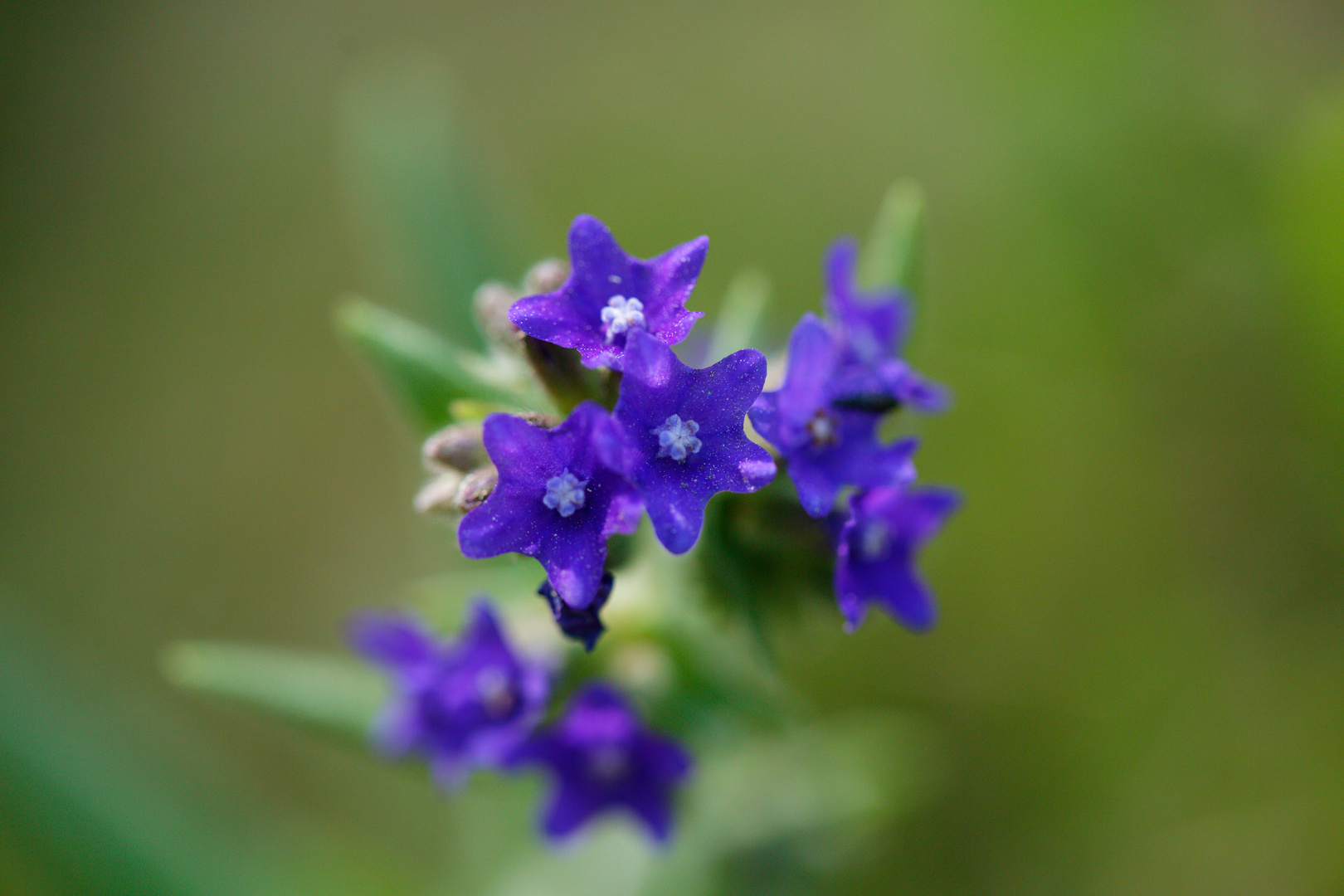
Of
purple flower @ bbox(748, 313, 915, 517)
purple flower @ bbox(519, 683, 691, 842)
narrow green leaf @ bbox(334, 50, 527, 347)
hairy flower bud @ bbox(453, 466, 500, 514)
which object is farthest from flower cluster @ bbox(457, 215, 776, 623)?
narrow green leaf @ bbox(334, 50, 527, 347)

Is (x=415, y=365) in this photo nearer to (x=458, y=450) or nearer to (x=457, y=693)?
(x=458, y=450)

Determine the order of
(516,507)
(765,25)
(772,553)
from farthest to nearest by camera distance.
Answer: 1. (765,25)
2. (772,553)
3. (516,507)

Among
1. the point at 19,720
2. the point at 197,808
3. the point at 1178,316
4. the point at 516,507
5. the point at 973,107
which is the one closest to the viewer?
the point at 516,507

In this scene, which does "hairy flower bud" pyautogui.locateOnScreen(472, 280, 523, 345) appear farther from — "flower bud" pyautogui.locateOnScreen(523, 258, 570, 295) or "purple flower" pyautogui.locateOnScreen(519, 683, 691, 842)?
"purple flower" pyautogui.locateOnScreen(519, 683, 691, 842)

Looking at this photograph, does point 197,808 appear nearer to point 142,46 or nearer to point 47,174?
point 47,174

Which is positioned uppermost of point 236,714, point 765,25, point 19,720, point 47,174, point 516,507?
point 765,25

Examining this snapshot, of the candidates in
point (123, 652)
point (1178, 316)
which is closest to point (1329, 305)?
point (1178, 316)

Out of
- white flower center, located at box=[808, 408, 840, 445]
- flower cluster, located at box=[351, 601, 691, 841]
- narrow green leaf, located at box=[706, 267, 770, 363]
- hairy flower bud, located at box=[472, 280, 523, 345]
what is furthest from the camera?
narrow green leaf, located at box=[706, 267, 770, 363]

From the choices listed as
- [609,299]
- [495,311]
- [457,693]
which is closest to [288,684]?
[457,693]
